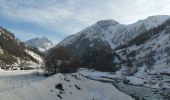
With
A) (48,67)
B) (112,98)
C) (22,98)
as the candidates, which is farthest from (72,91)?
(48,67)

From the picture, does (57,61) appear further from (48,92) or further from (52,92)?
(48,92)

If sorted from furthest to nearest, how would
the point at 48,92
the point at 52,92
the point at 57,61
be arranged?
the point at 57,61
the point at 52,92
the point at 48,92

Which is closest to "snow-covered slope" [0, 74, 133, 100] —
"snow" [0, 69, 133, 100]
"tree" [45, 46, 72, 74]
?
"snow" [0, 69, 133, 100]

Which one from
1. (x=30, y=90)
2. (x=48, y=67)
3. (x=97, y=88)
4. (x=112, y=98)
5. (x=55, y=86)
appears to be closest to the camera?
(x=30, y=90)

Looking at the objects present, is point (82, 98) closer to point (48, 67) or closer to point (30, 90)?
point (30, 90)

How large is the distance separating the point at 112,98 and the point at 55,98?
44.7 feet

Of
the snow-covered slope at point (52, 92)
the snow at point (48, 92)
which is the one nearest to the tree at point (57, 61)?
the snow at point (48, 92)

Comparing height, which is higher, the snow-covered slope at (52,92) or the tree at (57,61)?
the tree at (57,61)

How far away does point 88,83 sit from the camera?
60.5m

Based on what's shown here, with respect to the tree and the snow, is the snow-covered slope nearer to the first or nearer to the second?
the snow

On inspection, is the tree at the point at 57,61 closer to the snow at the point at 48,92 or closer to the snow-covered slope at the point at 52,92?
the snow at the point at 48,92

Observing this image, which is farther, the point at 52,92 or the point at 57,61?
the point at 57,61

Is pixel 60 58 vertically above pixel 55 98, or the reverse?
pixel 60 58

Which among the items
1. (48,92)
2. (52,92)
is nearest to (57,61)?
(52,92)
